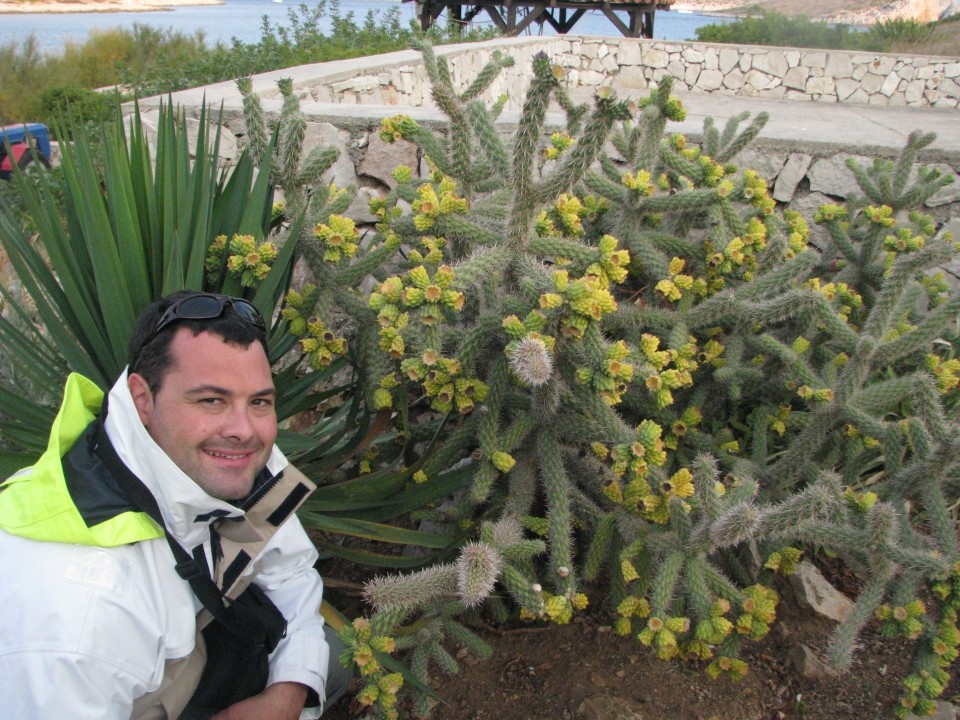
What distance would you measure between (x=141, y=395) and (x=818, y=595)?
2166 millimetres

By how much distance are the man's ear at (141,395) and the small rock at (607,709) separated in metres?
1.43

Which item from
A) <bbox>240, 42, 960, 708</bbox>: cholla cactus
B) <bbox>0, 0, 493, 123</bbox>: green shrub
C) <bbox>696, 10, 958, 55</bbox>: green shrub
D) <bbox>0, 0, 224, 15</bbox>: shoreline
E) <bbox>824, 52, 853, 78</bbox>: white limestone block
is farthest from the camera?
<bbox>0, 0, 224, 15</bbox>: shoreline

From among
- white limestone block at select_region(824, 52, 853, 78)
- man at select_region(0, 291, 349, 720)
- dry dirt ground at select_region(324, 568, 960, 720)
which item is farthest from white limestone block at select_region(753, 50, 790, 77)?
man at select_region(0, 291, 349, 720)

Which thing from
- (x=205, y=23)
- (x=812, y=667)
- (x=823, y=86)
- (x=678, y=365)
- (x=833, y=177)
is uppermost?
(x=205, y=23)

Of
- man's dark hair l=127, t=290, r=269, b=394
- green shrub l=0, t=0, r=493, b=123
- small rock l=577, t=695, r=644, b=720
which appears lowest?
small rock l=577, t=695, r=644, b=720

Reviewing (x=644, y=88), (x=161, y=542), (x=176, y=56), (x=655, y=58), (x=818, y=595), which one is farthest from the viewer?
(x=176, y=56)

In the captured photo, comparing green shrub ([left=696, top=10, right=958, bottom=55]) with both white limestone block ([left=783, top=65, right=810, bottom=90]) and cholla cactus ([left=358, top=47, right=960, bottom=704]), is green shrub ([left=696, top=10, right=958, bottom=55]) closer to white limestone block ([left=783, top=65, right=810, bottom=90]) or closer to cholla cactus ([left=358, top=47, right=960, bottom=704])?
white limestone block ([left=783, top=65, right=810, bottom=90])

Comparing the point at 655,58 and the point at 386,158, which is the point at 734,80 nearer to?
the point at 655,58

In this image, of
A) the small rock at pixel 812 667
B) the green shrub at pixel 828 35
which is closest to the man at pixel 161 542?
the small rock at pixel 812 667

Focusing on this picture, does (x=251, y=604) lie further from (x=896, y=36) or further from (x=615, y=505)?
(x=896, y=36)

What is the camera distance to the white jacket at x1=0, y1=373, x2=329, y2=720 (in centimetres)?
135

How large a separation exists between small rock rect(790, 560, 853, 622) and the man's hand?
1645 mm

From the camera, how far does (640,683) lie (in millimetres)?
2328

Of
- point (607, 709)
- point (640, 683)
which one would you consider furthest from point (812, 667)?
point (607, 709)
